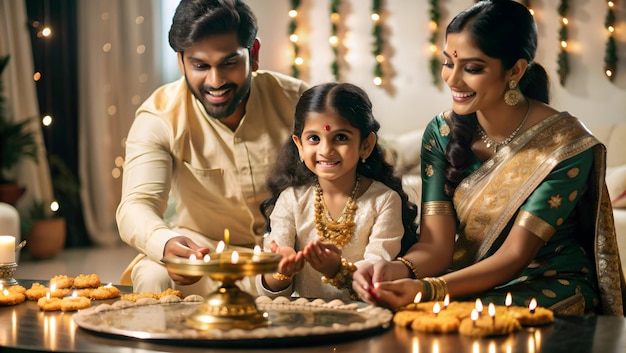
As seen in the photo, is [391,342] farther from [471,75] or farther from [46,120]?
[46,120]

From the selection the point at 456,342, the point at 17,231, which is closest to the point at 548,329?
the point at 456,342

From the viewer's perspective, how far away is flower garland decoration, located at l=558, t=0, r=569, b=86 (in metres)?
7.56

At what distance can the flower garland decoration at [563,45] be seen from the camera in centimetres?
756

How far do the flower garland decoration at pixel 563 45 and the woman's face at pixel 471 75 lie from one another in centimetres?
508

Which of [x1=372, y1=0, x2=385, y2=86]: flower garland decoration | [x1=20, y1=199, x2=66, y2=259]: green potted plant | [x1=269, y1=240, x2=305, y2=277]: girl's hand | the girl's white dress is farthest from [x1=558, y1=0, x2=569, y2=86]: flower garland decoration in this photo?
[x1=269, y1=240, x2=305, y2=277]: girl's hand

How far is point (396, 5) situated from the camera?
323 inches

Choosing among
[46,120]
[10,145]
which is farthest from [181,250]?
[46,120]

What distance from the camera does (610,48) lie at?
24.5 feet

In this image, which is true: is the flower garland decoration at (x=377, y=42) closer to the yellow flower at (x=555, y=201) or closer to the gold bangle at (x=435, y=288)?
the yellow flower at (x=555, y=201)

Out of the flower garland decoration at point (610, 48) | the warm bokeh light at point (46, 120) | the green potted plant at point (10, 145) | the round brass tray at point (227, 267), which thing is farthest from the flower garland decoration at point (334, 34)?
the round brass tray at point (227, 267)

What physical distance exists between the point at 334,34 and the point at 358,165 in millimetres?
5644

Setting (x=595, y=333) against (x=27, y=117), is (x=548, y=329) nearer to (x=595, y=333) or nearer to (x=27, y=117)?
(x=595, y=333)

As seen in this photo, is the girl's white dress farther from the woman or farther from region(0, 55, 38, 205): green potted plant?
region(0, 55, 38, 205): green potted plant

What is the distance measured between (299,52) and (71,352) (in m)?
6.93
